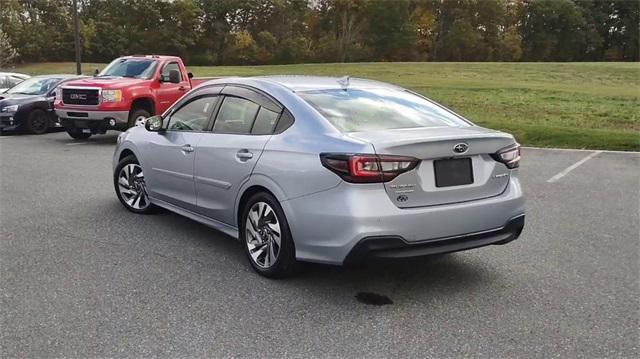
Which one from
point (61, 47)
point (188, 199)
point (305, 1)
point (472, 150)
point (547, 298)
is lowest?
point (547, 298)

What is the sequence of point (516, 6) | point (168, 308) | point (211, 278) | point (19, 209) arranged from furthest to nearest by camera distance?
point (516, 6), point (19, 209), point (211, 278), point (168, 308)

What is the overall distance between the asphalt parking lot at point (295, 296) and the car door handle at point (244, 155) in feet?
2.84

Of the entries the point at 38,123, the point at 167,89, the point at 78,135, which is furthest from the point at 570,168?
the point at 38,123

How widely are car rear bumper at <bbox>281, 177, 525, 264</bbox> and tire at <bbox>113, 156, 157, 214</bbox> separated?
107 inches

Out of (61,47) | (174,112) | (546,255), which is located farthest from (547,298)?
(61,47)

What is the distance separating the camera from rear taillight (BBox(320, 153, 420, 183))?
3.76 m

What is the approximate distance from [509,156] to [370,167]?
1.23m

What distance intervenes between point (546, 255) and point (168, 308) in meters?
3.16

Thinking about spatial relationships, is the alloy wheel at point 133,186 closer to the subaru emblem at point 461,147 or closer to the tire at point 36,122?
the subaru emblem at point 461,147

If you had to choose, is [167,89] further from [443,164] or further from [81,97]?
[443,164]

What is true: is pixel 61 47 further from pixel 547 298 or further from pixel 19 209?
pixel 547 298

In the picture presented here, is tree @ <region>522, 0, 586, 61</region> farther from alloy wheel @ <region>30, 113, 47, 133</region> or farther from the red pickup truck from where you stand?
alloy wheel @ <region>30, 113, 47, 133</region>

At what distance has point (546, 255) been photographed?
16.7 feet

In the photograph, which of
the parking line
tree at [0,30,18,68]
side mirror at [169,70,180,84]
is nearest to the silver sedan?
the parking line
